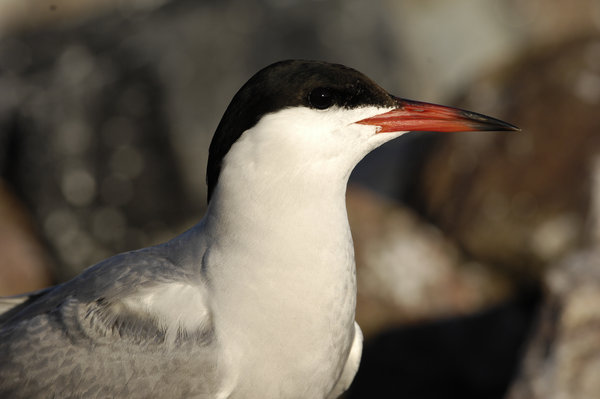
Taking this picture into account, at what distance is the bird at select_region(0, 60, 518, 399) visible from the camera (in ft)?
10.1

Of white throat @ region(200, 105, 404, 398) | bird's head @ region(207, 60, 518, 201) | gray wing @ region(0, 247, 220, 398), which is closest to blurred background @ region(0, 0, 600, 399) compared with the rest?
white throat @ region(200, 105, 404, 398)

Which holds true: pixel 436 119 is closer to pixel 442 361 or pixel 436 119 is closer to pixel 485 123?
pixel 485 123

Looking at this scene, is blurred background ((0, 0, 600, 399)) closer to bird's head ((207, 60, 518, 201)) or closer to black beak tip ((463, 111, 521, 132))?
black beak tip ((463, 111, 521, 132))

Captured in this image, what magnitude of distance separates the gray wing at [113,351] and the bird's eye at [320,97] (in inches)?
34.6

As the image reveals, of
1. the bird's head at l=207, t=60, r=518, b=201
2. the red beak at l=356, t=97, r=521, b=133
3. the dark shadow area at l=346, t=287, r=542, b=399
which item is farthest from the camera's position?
the dark shadow area at l=346, t=287, r=542, b=399

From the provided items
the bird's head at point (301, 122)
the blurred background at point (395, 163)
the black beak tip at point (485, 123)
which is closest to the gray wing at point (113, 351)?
the bird's head at point (301, 122)

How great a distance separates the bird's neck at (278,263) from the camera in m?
3.13

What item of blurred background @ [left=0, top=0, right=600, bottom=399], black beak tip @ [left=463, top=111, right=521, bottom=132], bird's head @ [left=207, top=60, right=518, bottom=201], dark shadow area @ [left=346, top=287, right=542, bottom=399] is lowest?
dark shadow area @ [left=346, top=287, right=542, bottom=399]

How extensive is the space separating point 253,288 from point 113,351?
61 centimetres

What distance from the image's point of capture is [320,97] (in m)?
3.09

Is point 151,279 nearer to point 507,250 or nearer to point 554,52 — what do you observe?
point 507,250

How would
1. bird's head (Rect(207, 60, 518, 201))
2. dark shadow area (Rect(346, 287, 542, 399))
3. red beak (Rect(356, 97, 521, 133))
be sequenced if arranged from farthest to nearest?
dark shadow area (Rect(346, 287, 542, 399)) < red beak (Rect(356, 97, 521, 133)) < bird's head (Rect(207, 60, 518, 201))

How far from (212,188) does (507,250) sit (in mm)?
4763

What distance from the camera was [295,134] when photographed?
10.0 ft
